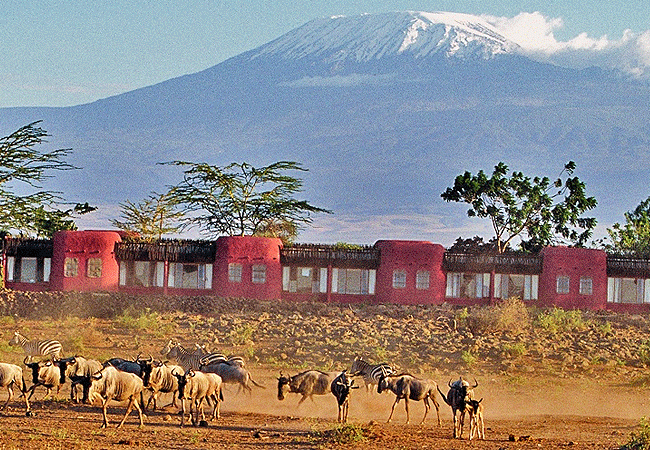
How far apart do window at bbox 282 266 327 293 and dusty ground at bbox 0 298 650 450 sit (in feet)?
18.1

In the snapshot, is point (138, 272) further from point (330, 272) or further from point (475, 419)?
point (475, 419)

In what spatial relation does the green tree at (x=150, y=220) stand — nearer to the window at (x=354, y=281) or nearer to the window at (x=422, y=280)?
the window at (x=354, y=281)

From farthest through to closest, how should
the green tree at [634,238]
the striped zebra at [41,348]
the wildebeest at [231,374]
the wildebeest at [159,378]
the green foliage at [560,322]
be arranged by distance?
the green tree at [634,238], the green foliage at [560,322], the striped zebra at [41,348], the wildebeest at [231,374], the wildebeest at [159,378]

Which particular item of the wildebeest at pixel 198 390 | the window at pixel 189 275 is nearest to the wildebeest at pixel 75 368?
the wildebeest at pixel 198 390

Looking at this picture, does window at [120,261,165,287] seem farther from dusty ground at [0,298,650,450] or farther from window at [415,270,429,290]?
window at [415,270,429,290]

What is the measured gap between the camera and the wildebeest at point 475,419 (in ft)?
67.3

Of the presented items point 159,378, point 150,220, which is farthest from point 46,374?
point 150,220

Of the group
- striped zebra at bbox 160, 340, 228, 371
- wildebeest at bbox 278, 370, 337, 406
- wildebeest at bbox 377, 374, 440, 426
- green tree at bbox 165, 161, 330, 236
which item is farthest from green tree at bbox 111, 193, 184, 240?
wildebeest at bbox 377, 374, 440, 426

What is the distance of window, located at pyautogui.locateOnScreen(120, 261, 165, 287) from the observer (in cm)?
4559

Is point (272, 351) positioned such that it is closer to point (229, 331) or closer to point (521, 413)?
point (229, 331)

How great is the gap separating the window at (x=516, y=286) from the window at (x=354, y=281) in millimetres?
4940

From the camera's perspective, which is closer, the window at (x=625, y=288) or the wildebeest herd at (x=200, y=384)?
the wildebeest herd at (x=200, y=384)

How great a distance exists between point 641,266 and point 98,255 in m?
21.3

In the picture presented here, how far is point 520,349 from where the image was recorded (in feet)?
102
